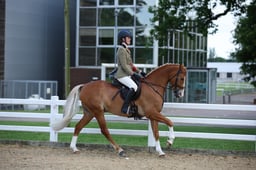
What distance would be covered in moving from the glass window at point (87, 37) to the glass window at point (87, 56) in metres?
0.44

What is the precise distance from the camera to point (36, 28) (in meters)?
37.1

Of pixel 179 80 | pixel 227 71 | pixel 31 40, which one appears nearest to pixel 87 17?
pixel 31 40

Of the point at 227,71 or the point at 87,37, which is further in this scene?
the point at 227,71

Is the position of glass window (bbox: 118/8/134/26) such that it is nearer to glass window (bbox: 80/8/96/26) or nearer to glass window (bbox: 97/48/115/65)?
glass window (bbox: 97/48/115/65)

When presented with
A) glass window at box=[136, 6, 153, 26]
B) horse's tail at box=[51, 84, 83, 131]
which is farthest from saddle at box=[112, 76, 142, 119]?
glass window at box=[136, 6, 153, 26]

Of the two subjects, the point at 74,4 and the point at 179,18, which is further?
the point at 74,4

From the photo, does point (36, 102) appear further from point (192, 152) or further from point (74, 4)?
point (74, 4)

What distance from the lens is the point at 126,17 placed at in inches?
1412

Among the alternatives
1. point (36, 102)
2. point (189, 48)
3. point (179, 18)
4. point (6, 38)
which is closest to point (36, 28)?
point (6, 38)

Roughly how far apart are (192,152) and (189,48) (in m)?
30.2

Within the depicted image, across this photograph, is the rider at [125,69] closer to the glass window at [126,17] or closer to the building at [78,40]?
the building at [78,40]

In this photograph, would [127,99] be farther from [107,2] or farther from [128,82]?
[107,2]

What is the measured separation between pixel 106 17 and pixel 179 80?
82.9 feet

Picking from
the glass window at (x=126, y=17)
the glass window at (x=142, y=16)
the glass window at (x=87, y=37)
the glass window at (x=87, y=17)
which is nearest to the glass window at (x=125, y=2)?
the glass window at (x=126, y=17)
